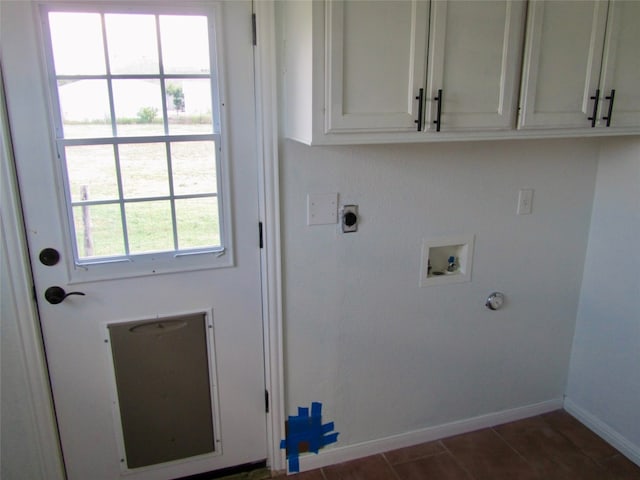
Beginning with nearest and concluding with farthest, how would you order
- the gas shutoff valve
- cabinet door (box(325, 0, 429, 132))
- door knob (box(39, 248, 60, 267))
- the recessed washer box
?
1. cabinet door (box(325, 0, 429, 132))
2. door knob (box(39, 248, 60, 267))
3. the gas shutoff valve
4. the recessed washer box

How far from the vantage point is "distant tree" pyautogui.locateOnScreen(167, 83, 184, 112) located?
1.71 meters

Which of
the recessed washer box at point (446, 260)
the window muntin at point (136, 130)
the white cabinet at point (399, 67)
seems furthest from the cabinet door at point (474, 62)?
the window muntin at point (136, 130)

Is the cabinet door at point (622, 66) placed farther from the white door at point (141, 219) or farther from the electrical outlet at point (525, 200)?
the white door at point (141, 219)

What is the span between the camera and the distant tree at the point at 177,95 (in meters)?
1.71

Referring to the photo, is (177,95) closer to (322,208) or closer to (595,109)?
(322,208)

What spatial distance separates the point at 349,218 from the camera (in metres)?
1.98

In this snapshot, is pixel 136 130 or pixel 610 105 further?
pixel 610 105

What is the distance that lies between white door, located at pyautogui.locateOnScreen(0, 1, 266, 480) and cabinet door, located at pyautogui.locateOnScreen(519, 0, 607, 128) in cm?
96

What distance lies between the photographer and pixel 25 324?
175 cm

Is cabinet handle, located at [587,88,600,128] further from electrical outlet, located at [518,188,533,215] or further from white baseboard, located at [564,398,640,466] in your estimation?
white baseboard, located at [564,398,640,466]

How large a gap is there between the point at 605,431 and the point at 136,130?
8.03 ft

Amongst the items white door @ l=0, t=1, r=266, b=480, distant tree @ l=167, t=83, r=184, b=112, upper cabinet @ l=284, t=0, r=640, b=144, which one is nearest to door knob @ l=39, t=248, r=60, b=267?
white door @ l=0, t=1, r=266, b=480

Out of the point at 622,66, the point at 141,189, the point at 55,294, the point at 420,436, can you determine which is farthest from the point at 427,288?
the point at 55,294

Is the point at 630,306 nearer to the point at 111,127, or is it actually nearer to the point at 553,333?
the point at 553,333
